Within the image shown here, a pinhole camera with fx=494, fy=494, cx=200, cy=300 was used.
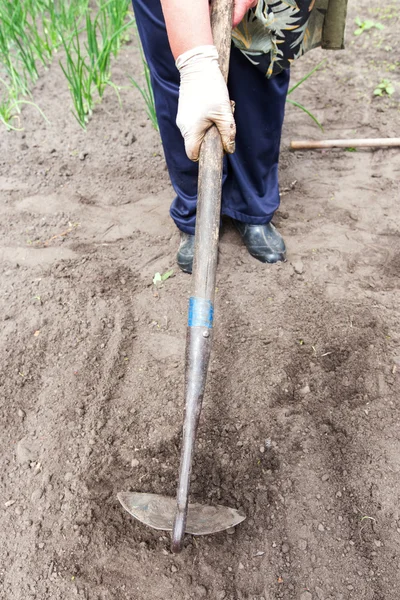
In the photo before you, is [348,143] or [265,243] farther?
[348,143]

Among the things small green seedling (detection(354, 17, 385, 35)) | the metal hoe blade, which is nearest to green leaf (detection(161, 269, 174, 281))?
the metal hoe blade

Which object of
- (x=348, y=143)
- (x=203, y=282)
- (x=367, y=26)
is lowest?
(x=348, y=143)

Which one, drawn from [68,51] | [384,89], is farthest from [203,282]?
[384,89]

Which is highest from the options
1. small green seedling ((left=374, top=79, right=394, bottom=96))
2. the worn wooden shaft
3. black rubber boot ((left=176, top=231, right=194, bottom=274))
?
small green seedling ((left=374, top=79, right=394, bottom=96))

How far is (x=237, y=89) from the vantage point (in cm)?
164

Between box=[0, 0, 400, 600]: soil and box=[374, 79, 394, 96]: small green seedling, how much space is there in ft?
1.23

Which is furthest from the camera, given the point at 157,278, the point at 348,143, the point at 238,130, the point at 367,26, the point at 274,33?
the point at 367,26

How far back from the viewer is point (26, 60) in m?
2.78

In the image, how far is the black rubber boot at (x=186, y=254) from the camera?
6.38 feet

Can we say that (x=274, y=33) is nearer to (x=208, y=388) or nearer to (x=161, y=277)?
(x=161, y=277)

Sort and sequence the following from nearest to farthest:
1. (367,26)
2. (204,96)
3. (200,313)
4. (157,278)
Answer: (200,313) < (204,96) < (157,278) < (367,26)

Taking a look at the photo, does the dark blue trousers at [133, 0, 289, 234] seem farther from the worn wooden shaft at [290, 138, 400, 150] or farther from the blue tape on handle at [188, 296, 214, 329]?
the blue tape on handle at [188, 296, 214, 329]

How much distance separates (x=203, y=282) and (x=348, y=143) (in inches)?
64.2

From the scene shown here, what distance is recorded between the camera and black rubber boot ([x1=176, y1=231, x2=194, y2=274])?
1945 millimetres
